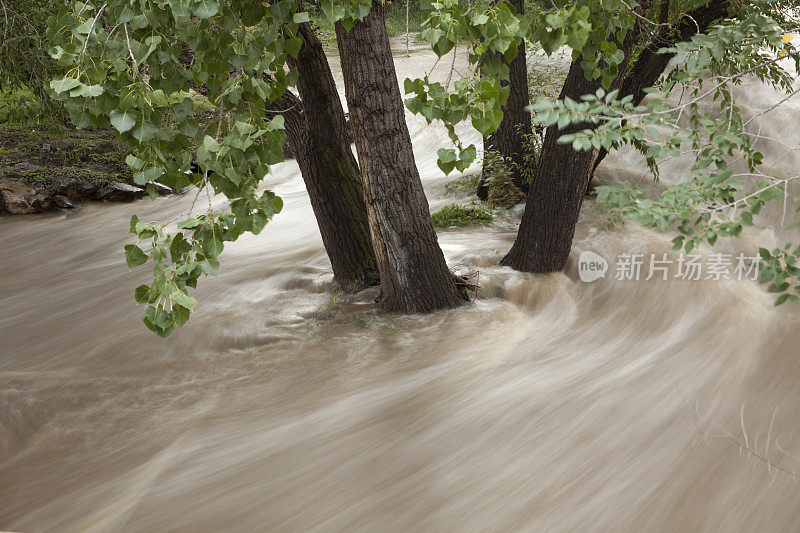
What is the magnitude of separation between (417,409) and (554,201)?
2.27 metres

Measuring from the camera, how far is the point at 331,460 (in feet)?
11.7

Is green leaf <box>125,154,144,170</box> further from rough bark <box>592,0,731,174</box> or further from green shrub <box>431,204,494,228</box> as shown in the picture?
green shrub <box>431,204,494,228</box>

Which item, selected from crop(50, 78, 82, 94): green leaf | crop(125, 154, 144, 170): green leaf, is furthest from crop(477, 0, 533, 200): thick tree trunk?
crop(50, 78, 82, 94): green leaf

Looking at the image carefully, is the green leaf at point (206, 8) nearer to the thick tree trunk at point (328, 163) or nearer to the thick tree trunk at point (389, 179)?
the thick tree trunk at point (389, 179)

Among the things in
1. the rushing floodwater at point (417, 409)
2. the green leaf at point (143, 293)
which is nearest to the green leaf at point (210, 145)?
the green leaf at point (143, 293)

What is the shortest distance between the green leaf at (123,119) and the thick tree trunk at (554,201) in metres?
3.60

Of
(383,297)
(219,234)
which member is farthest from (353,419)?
(219,234)

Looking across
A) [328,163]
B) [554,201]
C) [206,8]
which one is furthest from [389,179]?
[206,8]

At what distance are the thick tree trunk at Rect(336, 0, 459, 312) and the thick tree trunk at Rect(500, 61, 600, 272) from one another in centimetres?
85

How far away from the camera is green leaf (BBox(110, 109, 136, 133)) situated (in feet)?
7.32

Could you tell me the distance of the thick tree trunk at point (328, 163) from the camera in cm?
512

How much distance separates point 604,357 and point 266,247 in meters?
4.16

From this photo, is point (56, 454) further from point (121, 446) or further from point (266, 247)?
point (266, 247)

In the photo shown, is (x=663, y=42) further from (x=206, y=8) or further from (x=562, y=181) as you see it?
(x=206, y=8)
